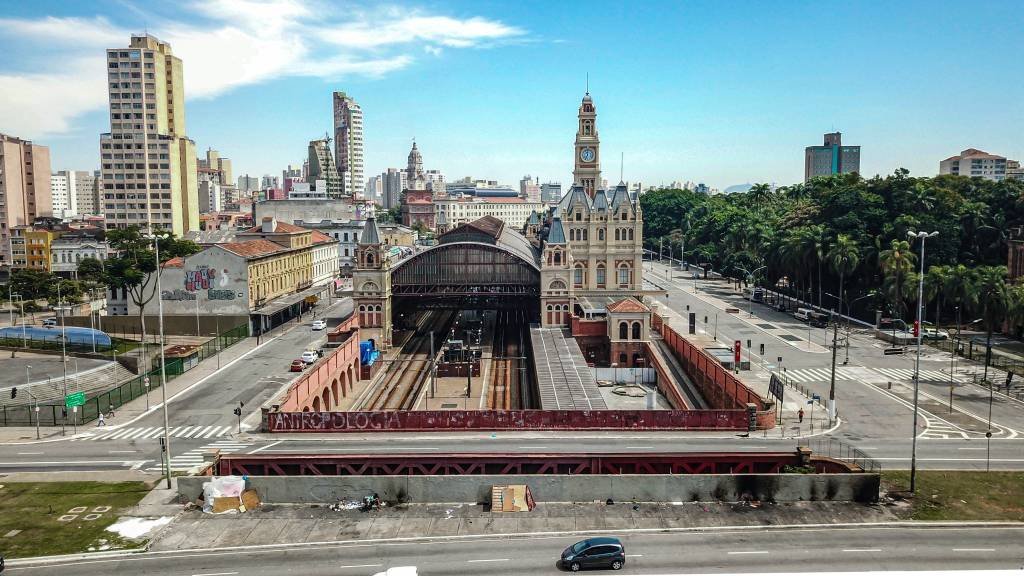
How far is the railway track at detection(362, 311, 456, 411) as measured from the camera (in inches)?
3291

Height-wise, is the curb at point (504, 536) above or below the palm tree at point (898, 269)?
below

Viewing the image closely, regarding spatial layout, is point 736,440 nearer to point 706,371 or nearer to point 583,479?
point 583,479

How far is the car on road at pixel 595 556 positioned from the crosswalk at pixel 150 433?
3497 centimetres

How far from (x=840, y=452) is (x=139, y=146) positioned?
567 ft

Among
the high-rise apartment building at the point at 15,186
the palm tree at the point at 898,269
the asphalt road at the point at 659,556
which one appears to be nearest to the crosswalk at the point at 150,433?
the asphalt road at the point at 659,556

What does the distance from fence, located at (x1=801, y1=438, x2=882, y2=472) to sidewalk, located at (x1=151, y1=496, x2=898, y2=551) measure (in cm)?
636

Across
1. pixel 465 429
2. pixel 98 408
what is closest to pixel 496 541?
pixel 465 429

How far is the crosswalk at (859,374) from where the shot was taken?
81.9m

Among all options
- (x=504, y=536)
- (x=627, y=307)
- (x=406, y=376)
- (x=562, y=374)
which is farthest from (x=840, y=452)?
(x=406, y=376)

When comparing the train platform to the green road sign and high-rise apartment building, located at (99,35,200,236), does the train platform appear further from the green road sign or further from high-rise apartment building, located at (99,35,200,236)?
high-rise apartment building, located at (99,35,200,236)

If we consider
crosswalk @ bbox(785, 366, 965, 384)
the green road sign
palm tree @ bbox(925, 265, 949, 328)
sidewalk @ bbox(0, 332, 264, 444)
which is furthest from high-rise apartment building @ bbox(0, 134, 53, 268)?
palm tree @ bbox(925, 265, 949, 328)

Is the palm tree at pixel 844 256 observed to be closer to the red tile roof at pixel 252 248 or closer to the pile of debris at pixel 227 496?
the red tile roof at pixel 252 248

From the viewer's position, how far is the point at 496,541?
136 ft

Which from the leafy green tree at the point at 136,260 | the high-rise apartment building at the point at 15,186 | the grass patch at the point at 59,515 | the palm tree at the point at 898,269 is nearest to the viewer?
the grass patch at the point at 59,515
